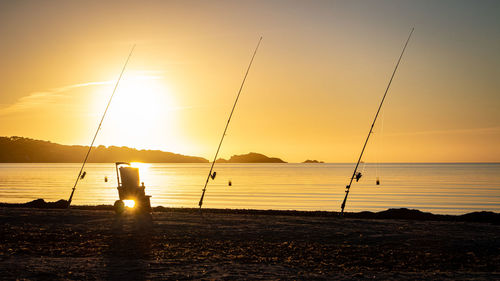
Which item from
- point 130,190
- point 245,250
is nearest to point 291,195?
point 130,190

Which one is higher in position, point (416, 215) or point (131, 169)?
point (131, 169)

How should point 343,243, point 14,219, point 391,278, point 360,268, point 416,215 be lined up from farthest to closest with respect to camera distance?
point 416,215
point 14,219
point 343,243
point 360,268
point 391,278

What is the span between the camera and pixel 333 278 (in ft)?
25.3

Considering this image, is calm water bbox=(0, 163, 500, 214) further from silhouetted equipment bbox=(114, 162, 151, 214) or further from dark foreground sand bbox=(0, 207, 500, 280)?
dark foreground sand bbox=(0, 207, 500, 280)

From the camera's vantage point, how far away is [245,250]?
10375 mm

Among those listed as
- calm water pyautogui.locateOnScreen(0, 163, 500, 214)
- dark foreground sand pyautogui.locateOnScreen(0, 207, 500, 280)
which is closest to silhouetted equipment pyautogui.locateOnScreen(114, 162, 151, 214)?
dark foreground sand pyautogui.locateOnScreen(0, 207, 500, 280)

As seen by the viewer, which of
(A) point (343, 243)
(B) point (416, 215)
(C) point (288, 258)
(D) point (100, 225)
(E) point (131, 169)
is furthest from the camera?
(B) point (416, 215)

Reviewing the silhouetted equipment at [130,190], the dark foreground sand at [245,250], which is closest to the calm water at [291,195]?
the silhouetted equipment at [130,190]

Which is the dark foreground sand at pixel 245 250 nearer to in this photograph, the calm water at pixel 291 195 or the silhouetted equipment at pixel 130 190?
the silhouetted equipment at pixel 130 190

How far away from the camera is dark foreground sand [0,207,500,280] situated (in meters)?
8.13

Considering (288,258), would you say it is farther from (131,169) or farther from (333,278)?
(131,169)

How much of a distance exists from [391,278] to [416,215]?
1312 centimetres

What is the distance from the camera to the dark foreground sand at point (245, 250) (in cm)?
813

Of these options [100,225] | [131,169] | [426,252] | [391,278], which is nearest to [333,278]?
[391,278]
